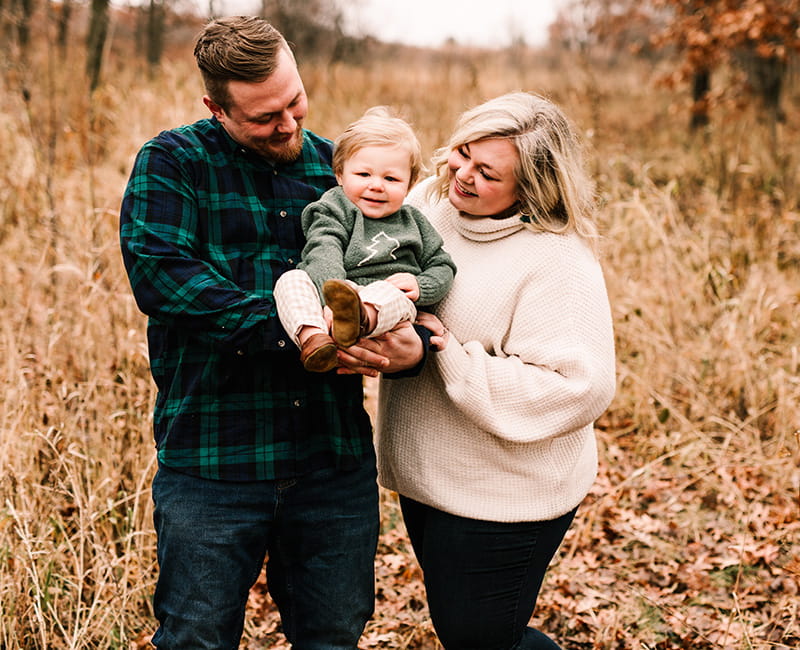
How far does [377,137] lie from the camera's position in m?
2.13

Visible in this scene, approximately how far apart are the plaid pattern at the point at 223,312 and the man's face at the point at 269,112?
6cm

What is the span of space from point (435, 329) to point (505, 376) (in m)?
0.23

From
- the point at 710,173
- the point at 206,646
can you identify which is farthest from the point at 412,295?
the point at 710,173

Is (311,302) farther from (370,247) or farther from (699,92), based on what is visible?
(699,92)

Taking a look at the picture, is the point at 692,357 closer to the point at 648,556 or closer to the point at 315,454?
the point at 648,556

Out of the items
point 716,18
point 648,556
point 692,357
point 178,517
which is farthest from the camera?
point 716,18

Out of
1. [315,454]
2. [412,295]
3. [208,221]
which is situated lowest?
[315,454]

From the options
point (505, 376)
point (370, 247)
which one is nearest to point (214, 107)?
point (370, 247)

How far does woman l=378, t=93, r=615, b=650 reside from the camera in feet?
6.77

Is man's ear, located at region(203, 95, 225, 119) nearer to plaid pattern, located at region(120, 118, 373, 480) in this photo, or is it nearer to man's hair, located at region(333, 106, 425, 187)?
plaid pattern, located at region(120, 118, 373, 480)

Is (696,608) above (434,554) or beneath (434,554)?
beneath

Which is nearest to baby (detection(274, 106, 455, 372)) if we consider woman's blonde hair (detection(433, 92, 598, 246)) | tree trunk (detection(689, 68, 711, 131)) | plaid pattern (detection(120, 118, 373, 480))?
plaid pattern (detection(120, 118, 373, 480))

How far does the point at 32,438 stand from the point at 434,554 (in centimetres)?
182

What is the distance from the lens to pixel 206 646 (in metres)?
2.02
